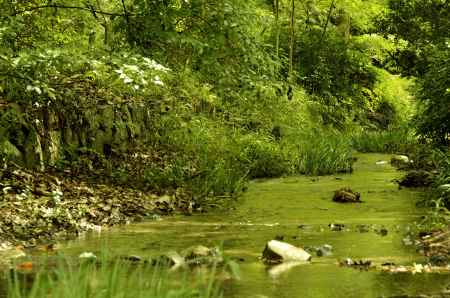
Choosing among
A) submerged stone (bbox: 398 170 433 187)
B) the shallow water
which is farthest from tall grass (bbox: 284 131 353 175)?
submerged stone (bbox: 398 170 433 187)

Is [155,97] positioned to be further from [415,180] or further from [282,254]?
[282,254]

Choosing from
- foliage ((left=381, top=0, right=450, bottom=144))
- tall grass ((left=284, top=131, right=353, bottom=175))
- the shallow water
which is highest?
foliage ((left=381, top=0, right=450, bottom=144))

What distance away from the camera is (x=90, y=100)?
10.0 metres

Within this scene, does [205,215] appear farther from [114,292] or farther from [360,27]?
[360,27]

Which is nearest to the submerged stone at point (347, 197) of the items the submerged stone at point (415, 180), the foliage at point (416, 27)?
the submerged stone at point (415, 180)

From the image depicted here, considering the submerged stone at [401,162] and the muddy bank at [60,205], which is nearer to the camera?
the muddy bank at [60,205]

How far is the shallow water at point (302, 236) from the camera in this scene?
4684 mm

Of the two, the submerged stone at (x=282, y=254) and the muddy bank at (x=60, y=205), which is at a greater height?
the muddy bank at (x=60, y=205)

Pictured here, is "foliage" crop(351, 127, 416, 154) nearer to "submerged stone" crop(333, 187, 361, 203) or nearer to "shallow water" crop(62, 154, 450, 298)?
"shallow water" crop(62, 154, 450, 298)

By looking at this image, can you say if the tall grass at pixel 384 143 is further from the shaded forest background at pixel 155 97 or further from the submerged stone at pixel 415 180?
the submerged stone at pixel 415 180

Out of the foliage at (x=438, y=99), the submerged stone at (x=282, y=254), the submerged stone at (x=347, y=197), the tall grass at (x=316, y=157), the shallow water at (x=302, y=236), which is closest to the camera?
the shallow water at (x=302, y=236)

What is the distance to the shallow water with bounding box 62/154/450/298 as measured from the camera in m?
4.68

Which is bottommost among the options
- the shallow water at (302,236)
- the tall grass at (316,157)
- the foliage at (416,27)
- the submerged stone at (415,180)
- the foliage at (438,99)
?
the shallow water at (302,236)

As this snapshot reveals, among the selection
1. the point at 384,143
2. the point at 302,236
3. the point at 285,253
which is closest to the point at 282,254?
the point at 285,253
